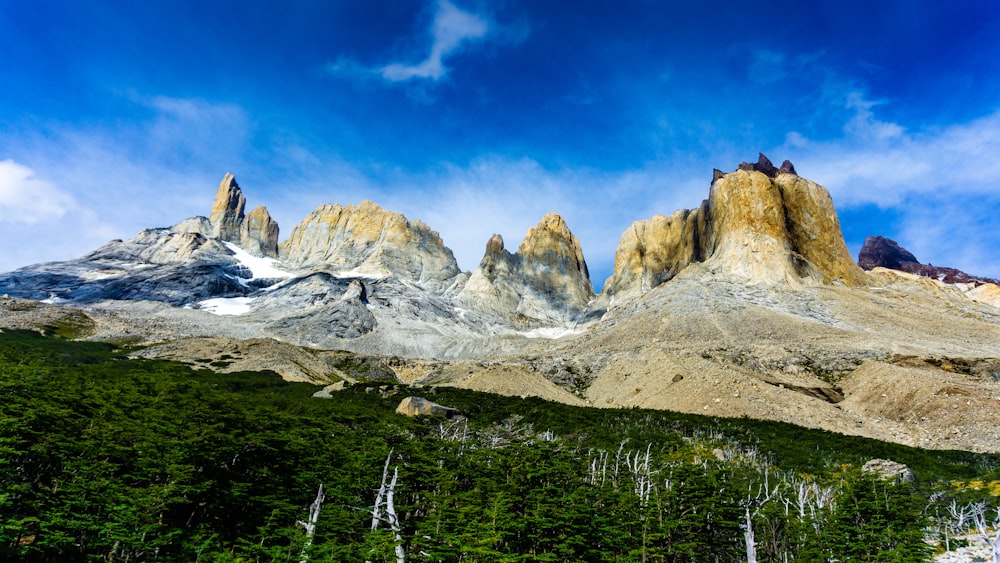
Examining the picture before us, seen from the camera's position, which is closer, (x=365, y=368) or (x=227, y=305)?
(x=365, y=368)

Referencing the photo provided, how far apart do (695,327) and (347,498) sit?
88.4 m

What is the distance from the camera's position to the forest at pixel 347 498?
15383mm

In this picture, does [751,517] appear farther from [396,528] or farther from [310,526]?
[310,526]

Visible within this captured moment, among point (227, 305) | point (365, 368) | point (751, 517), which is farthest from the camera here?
point (227, 305)

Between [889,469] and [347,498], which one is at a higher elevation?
[889,469]

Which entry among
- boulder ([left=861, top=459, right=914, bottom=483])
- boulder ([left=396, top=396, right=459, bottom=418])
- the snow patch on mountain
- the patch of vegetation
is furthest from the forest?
the snow patch on mountain

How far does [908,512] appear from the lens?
24688 millimetres

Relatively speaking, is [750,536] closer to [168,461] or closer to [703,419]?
[168,461]

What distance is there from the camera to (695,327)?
324 ft

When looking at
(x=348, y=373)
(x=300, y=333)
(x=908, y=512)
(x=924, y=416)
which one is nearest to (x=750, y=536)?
(x=908, y=512)

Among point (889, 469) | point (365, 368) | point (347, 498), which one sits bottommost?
point (347, 498)

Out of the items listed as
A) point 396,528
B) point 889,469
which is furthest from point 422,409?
point 889,469

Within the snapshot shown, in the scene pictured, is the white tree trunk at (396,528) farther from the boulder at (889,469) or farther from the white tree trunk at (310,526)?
the boulder at (889,469)

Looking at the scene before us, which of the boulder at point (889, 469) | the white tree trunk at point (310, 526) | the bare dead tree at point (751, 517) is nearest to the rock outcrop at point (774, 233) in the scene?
the boulder at point (889, 469)
